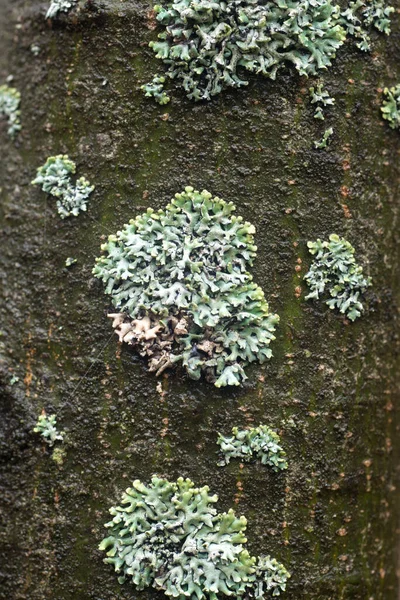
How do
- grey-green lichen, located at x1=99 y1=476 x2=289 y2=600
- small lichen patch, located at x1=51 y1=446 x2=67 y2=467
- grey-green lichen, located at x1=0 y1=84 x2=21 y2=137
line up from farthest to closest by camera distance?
grey-green lichen, located at x1=0 y1=84 x2=21 y2=137 → small lichen patch, located at x1=51 y1=446 x2=67 y2=467 → grey-green lichen, located at x1=99 y1=476 x2=289 y2=600

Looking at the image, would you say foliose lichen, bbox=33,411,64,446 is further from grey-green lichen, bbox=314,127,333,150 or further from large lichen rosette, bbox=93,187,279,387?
grey-green lichen, bbox=314,127,333,150

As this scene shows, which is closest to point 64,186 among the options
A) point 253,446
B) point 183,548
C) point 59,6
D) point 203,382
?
point 59,6

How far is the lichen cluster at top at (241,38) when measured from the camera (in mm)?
1195

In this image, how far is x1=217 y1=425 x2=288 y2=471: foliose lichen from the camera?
48.3 inches

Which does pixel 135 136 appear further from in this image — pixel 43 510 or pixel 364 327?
pixel 43 510

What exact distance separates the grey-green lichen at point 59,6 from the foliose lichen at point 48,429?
0.89 m

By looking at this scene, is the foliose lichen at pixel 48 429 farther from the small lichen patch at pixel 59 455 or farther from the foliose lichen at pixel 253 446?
the foliose lichen at pixel 253 446

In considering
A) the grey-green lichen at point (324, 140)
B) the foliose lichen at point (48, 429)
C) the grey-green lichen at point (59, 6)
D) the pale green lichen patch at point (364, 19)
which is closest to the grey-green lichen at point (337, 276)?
the grey-green lichen at point (324, 140)

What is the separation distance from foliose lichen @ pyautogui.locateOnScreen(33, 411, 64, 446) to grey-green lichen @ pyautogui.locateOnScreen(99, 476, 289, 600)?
0.64 ft

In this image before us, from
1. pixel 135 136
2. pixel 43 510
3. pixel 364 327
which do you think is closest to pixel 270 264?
pixel 364 327

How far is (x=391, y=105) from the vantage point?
132 cm

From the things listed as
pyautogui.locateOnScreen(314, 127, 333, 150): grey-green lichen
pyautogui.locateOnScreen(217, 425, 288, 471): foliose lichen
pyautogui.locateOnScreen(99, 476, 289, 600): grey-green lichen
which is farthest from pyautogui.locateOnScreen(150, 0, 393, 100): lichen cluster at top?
pyautogui.locateOnScreen(99, 476, 289, 600): grey-green lichen

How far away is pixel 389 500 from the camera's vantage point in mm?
1392

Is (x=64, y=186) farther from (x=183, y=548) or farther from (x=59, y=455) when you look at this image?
(x=183, y=548)
